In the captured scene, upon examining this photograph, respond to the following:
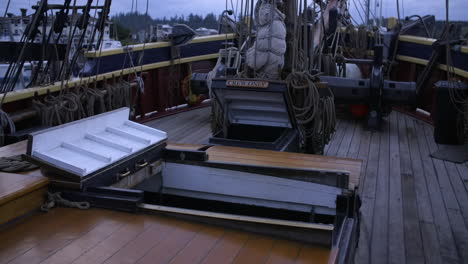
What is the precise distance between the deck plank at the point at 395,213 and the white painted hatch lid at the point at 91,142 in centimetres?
168

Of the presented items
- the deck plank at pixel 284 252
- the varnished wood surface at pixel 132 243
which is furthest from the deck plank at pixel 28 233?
the deck plank at pixel 284 252

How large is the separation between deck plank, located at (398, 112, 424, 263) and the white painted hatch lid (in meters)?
1.78

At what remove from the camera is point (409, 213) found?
3650 millimetres

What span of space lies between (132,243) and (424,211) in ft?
9.02

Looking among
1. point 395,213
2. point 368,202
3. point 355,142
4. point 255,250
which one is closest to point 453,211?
point 395,213

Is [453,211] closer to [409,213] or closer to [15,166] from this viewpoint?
[409,213]

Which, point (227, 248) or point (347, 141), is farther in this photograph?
point (347, 141)

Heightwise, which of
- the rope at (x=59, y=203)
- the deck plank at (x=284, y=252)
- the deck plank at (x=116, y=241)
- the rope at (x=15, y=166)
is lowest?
the deck plank at (x=284, y=252)

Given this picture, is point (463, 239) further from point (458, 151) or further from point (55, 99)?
point (55, 99)

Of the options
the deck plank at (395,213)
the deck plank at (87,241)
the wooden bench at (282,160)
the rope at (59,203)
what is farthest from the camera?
the deck plank at (395,213)

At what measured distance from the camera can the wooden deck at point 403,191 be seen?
3076 mm

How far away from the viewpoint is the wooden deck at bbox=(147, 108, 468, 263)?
3.08 m

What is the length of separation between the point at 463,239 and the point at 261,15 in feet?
8.54

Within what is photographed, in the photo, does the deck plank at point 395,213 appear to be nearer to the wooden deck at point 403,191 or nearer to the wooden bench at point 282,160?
the wooden deck at point 403,191
